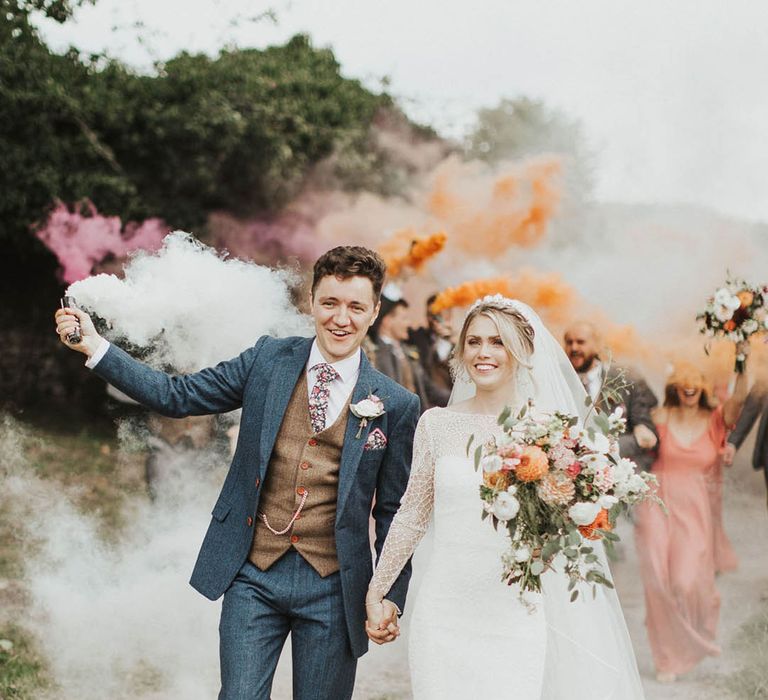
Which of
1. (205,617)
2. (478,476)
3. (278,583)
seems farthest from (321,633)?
(205,617)

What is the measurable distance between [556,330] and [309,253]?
4.44 m

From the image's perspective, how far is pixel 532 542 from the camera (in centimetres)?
298

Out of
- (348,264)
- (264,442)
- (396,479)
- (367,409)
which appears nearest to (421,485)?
(396,479)

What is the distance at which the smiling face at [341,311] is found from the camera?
328 cm

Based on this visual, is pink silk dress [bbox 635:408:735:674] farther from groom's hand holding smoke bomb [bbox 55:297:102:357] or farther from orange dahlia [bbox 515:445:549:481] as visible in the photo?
groom's hand holding smoke bomb [bbox 55:297:102:357]

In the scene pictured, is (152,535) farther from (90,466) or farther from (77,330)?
(90,466)

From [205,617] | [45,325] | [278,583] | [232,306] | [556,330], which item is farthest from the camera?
[45,325]

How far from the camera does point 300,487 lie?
3.20 meters

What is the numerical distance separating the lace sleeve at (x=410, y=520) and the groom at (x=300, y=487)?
6 centimetres

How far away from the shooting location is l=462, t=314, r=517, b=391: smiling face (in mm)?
3381

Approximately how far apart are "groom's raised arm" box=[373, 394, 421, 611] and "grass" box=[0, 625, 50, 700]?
234cm

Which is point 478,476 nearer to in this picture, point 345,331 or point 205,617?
point 345,331

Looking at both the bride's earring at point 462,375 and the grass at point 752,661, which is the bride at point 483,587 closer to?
the bride's earring at point 462,375

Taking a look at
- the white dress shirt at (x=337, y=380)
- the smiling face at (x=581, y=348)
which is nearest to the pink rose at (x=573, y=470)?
the white dress shirt at (x=337, y=380)
